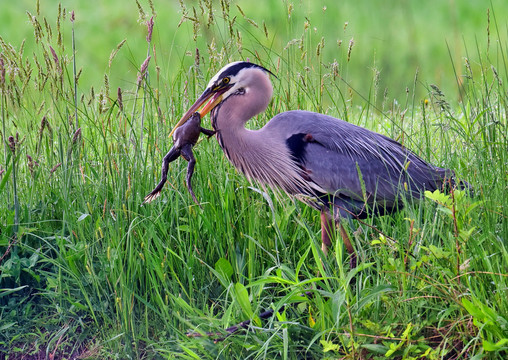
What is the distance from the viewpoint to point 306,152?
11.9 ft

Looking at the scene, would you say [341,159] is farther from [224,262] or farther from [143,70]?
[143,70]

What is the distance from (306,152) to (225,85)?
0.51 metres

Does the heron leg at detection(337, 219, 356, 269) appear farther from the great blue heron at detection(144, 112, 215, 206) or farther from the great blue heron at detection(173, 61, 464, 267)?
the great blue heron at detection(144, 112, 215, 206)

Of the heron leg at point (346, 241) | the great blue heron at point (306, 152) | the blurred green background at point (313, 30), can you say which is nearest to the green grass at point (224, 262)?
the heron leg at point (346, 241)

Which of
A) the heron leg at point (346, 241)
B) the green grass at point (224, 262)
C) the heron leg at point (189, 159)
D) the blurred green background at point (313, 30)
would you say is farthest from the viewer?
the blurred green background at point (313, 30)

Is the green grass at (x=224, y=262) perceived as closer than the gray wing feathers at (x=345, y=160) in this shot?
Yes

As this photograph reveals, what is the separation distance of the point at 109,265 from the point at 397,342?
1.24 meters

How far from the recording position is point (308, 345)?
8.88ft

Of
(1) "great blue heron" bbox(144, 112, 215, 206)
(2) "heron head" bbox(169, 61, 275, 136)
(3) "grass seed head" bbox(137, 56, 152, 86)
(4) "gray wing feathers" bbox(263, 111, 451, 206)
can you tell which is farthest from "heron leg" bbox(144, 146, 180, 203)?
(4) "gray wing feathers" bbox(263, 111, 451, 206)

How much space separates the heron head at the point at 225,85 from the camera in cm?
348

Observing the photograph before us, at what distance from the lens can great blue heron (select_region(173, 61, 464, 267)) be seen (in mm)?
3531

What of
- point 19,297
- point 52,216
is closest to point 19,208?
point 52,216

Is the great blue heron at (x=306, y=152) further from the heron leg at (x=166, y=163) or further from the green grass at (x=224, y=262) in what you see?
the heron leg at (x=166, y=163)

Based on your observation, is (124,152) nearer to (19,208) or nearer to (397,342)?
(19,208)
